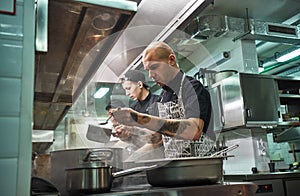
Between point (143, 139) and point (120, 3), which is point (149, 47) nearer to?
point (120, 3)

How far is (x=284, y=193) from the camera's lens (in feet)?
9.87

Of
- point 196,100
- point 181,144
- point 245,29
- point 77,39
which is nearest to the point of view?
point 77,39

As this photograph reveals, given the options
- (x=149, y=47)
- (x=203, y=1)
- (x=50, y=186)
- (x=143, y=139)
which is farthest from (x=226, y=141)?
(x=50, y=186)

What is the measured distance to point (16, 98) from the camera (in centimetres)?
78

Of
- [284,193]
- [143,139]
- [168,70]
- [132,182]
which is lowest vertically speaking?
[284,193]

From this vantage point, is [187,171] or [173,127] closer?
[187,171]

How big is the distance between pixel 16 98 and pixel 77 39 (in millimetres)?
452

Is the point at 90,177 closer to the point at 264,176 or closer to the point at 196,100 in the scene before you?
the point at 196,100

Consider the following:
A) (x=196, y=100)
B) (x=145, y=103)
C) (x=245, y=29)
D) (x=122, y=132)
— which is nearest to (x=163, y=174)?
(x=196, y=100)

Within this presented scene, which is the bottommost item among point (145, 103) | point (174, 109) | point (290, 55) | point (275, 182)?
point (275, 182)

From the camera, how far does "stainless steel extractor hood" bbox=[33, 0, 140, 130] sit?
959 mm

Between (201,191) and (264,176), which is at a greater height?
(201,191)

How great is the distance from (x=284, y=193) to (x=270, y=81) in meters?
1.35

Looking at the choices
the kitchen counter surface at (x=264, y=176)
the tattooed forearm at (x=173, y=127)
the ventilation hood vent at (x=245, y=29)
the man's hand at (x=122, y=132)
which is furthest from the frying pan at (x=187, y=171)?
the ventilation hood vent at (x=245, y=29)
